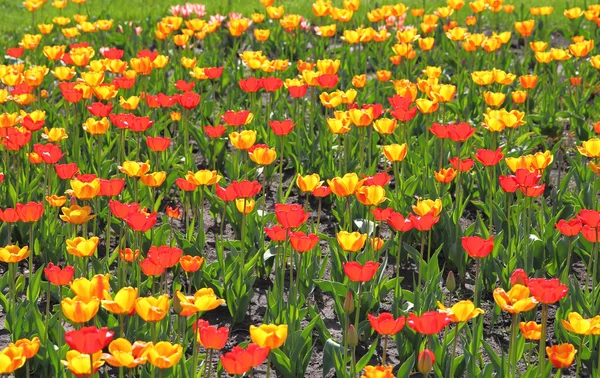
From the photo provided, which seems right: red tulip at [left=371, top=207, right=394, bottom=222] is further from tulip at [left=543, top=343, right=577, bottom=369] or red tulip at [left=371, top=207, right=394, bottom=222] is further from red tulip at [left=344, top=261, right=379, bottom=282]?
tulip at [left=543, top=343, right=577, bottom=369]

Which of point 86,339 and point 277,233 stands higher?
point 86,339

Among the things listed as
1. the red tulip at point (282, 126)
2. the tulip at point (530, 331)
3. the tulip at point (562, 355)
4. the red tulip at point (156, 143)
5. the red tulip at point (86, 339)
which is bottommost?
the tulip at point (530, 331)

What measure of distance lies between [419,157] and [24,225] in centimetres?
219

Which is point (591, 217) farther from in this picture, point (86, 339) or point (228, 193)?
point (86, 339)

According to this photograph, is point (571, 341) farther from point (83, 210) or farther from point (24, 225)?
point (24, 225)

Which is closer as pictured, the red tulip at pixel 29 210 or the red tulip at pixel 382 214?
the red tulip at pixel 29 210

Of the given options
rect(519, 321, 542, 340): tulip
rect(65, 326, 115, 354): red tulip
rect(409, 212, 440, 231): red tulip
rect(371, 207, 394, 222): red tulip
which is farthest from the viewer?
rect(371, 207, 394, 222): red tulip

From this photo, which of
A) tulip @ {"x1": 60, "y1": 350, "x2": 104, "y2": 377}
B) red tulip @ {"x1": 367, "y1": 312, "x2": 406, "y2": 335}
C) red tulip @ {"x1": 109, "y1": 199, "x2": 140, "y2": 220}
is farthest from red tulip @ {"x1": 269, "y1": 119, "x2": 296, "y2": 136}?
tulip @ {"x1": 60, "y1": 350, "x2": 104, "y2": 377}

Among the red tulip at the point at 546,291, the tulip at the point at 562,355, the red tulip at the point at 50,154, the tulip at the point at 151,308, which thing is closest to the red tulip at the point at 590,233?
the red tulip at the point at 546,291

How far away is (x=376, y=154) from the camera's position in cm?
608

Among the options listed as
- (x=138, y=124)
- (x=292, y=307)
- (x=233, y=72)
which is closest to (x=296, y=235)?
(x=292, y=307)

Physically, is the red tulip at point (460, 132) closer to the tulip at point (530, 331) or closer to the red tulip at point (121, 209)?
the tulip at point (530, 331)

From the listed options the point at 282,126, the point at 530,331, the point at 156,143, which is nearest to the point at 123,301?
the point at 530,331

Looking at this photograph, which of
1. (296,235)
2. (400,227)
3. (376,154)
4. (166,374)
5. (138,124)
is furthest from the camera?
(376,154)
